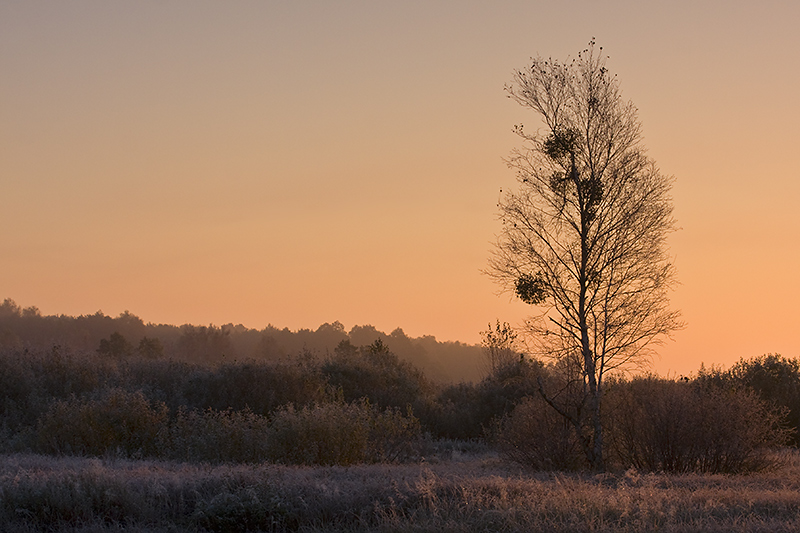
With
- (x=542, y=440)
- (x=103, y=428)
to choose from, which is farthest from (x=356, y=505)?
(x=103, y=428)

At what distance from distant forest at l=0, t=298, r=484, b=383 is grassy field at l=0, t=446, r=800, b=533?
64849 mm

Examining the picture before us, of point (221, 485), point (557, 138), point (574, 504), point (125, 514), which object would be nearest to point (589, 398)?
point (557, 138)

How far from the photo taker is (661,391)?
1781 centimetres

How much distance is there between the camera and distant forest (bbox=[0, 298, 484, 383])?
84.4 m

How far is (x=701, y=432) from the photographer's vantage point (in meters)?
17.0

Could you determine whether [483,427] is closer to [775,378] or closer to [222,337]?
[775,378]

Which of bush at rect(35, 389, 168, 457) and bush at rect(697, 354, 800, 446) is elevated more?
bush at rect(697, 354, 800, 446)

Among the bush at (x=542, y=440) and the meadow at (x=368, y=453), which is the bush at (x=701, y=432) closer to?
the meadow at (x=368, y=453)

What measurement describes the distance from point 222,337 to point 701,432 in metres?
77.6

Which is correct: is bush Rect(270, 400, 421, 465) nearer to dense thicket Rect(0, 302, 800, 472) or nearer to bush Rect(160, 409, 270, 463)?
dense thicket Rect(0, 302, 800, 472)

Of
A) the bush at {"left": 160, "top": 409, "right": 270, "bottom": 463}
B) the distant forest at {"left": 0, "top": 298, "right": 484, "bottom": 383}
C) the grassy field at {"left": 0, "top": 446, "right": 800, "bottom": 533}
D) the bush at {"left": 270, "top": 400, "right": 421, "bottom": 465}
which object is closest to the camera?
the grassy field at {"left": 0, "top": 446, "right": 800, "bottom": 533}

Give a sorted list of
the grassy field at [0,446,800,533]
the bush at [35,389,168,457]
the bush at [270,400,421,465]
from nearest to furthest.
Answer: the grassy field at [0,446,800,533]
the bush at [270,400,421,465]
the bush at [35,389,168,457]

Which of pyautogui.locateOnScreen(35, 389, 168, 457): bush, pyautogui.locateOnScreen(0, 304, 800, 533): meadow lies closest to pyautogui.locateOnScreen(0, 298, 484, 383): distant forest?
pyautogui.locateOnScreen(0, 304, 800, 533): meadow

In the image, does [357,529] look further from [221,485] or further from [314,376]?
[314,376]
